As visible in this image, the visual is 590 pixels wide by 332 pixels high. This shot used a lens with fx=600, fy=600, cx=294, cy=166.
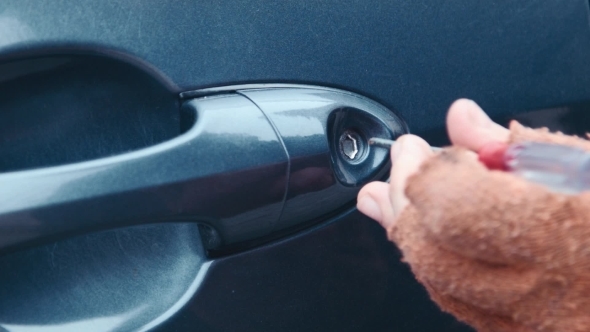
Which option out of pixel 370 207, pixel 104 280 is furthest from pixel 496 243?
pixel 104 280

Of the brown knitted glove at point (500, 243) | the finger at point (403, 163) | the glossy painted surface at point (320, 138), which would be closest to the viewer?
the brown knitted glove at point (500, 243)

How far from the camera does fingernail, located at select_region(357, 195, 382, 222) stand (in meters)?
0.69

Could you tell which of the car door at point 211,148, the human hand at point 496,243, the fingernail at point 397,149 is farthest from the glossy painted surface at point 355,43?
the human hand at point 496,243

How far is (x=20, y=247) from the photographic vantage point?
63 cm

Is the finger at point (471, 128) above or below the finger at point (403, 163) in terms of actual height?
above

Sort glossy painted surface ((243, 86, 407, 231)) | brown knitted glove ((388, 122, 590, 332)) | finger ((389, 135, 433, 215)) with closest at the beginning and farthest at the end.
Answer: brown knitted glove ((388, 122, 590, 332)) → finger ((389, 135, 433, 215)) → glossy painted surface ((243, 86, 407, 231))

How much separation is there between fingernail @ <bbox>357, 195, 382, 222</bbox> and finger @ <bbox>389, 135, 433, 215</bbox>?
56 millimetres

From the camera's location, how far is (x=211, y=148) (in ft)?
2.25

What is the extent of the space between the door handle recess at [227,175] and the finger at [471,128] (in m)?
0.17

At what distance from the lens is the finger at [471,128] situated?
618mm

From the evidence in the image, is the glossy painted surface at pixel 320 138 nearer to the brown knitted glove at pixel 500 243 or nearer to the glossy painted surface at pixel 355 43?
the glossy painted surface at pixel 355 43

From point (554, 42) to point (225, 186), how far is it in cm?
54

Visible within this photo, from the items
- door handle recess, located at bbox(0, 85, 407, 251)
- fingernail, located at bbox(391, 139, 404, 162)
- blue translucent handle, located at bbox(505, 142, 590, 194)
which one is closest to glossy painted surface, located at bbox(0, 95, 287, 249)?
door handle recess, located at bbox(0, 85, 407, 251)

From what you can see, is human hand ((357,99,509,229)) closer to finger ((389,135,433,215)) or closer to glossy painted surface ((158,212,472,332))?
finger ((389,135,433,215))
